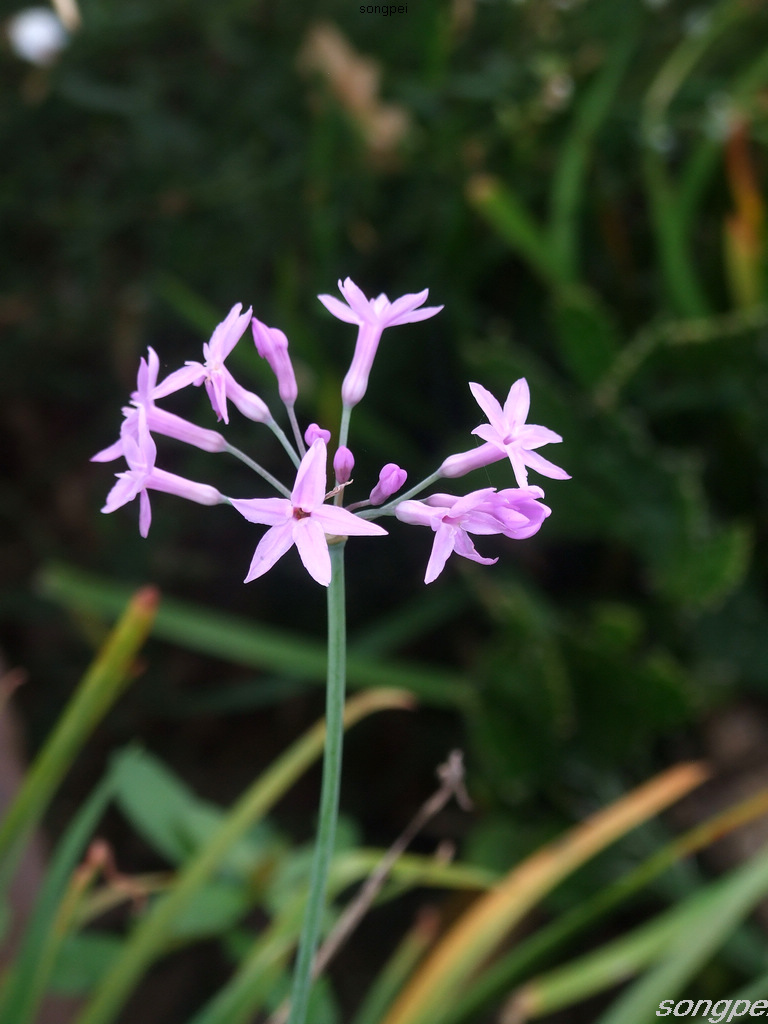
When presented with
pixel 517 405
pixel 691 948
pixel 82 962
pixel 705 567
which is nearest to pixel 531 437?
pixel 517 405

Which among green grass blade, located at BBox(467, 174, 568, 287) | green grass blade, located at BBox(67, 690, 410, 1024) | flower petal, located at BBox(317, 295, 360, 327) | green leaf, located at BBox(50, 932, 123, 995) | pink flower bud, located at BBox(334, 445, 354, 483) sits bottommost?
green leaf, located at BBox(50, 932, 123, 995)

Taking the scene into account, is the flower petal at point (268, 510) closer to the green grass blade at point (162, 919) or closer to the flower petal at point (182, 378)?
the flower petal at point (182, 378)

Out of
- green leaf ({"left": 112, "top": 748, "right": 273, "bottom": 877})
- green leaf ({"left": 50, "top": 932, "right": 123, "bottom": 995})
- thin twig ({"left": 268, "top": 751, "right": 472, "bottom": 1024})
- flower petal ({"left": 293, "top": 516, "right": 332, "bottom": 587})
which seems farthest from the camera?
green leaf ({"left": 112, "top": 748, "right": 273, "bottom": 877})

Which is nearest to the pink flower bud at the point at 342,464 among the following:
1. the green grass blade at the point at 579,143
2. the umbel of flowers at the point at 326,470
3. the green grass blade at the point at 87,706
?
the umbel of flowers at the point at 326,470

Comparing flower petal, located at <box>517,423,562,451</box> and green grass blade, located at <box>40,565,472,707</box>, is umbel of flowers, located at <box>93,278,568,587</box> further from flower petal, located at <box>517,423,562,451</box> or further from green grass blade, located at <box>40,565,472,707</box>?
green grass blade, located at <box>40,565,472,707</box>

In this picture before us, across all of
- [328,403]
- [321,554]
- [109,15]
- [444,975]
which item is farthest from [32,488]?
[321,554]

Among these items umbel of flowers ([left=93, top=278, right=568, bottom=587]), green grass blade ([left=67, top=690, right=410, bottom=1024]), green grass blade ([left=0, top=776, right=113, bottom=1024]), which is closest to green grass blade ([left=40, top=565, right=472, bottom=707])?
green grass blade ([left=67, top=690, right=410, bottom=1024])

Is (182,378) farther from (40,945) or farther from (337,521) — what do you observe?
(40,945)
